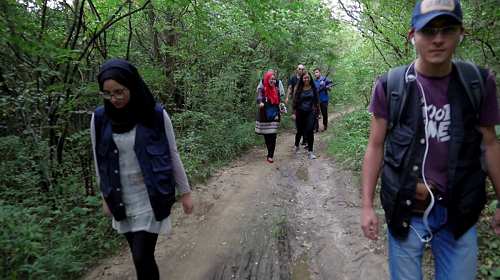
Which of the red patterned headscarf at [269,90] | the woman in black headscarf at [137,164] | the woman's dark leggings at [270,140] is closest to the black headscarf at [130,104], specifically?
the woman in black headscarf at [137,164]

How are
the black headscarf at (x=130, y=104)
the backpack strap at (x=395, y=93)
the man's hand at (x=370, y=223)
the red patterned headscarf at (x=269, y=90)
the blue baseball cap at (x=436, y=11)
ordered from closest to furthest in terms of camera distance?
the blue baseball cap at (x=436, y=11)
the backpack strap at (x=395, y=93)
the man's hand at (x=370, y=223)
the black headscarf at (x=130, y=104)
the red patterned headscarf at (x=269, y=90)

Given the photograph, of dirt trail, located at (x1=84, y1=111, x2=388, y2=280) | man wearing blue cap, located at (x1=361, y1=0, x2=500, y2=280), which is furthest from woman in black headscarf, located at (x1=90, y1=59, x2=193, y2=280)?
man wearing blue cap, located at (x1=361, y1=0, x2=500, y2=280)

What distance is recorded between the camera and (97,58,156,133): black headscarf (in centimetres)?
250

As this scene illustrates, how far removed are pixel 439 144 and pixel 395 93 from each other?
1.12ft

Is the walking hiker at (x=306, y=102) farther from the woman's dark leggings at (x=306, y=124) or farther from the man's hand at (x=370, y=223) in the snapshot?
the man's hand at (x=370, y=223)

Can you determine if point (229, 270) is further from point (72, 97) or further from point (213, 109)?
point (213, 109)


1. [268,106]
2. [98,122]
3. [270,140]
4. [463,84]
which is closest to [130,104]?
[98,122]

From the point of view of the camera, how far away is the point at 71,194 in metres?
4.91

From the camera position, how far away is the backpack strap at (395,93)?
1.90m

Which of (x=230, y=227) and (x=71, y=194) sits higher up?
(x=71, y=194)

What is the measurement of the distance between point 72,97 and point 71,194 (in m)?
1.31

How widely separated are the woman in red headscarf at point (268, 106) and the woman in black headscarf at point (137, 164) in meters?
5.28

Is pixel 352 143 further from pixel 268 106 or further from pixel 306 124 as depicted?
pixel 268 106

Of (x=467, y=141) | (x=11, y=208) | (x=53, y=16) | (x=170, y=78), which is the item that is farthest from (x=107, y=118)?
(x=170, y=78)
